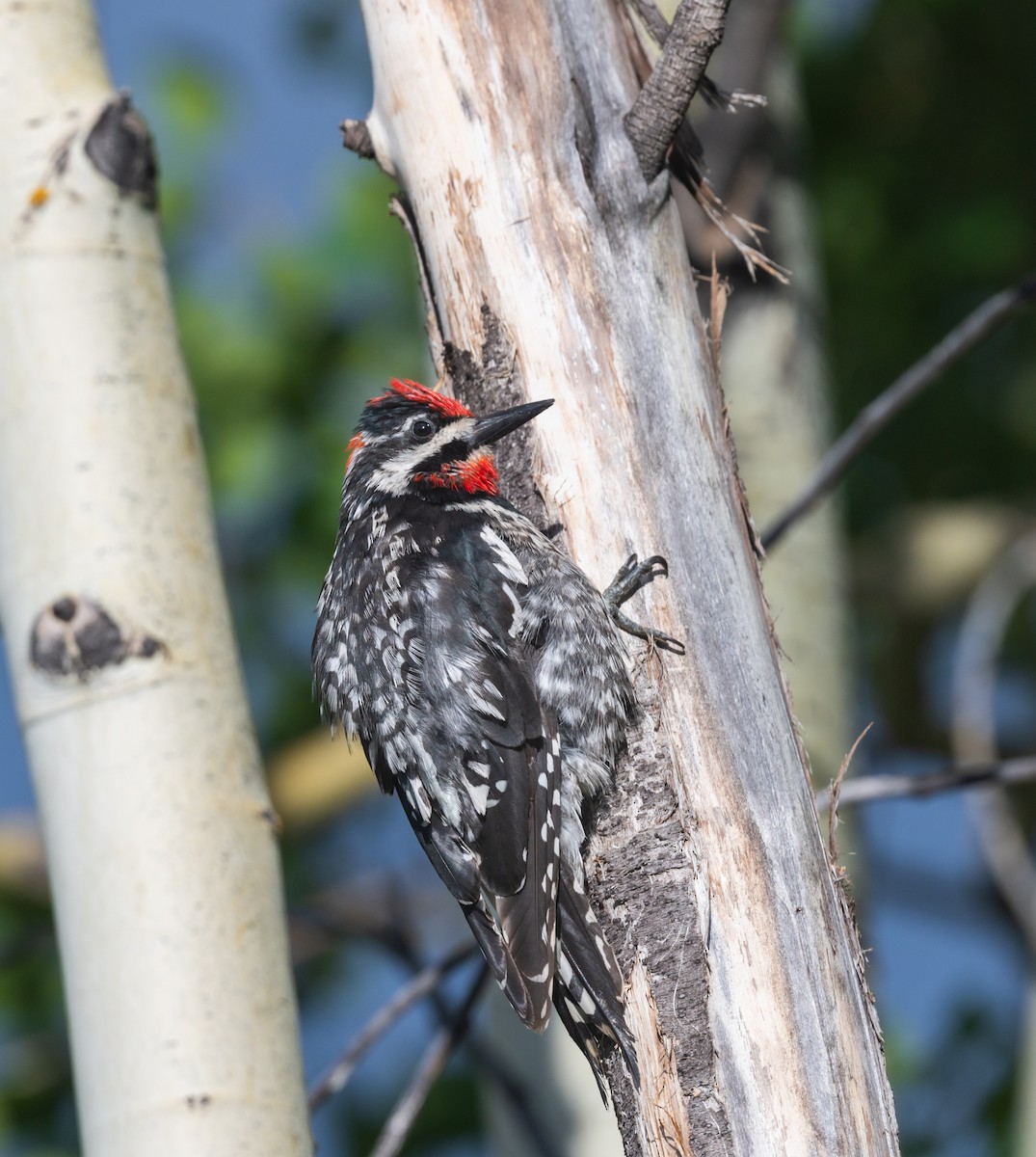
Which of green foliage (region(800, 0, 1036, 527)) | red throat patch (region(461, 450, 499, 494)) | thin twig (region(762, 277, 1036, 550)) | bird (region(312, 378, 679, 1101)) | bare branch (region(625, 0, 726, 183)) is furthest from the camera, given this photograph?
green foliage (region(800, 0, 1036, 527))

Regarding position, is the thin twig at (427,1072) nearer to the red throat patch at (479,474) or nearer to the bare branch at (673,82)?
the red throat patch at (479,474)

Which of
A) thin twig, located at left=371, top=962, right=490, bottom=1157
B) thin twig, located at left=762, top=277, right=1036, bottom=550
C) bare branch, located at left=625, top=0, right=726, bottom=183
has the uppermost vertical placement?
bare branch, located at left=625, top=0, right=726, bottom=183

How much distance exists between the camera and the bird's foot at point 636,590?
236cm

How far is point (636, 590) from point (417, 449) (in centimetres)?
100

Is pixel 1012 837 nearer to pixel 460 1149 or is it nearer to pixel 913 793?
pixel 913 793

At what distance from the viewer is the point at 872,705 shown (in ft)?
20.0

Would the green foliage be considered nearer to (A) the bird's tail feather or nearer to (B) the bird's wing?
(B) the bird's wing

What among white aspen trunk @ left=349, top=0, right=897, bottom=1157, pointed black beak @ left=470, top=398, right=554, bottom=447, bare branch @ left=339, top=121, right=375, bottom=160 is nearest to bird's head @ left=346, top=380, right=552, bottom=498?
pointed black beak @ left=470, top=398, right=554, bottom=447

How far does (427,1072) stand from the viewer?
290 cm

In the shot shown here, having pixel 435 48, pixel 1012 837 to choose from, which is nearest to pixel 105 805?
pixel 435 48

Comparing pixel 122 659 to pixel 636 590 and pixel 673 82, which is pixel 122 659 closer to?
pixel 636 590

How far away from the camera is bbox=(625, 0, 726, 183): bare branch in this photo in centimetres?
221

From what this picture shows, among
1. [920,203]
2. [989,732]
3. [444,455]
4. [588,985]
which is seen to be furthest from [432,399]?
[920,203]

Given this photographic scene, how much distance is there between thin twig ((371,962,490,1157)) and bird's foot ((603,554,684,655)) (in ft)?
2.94
